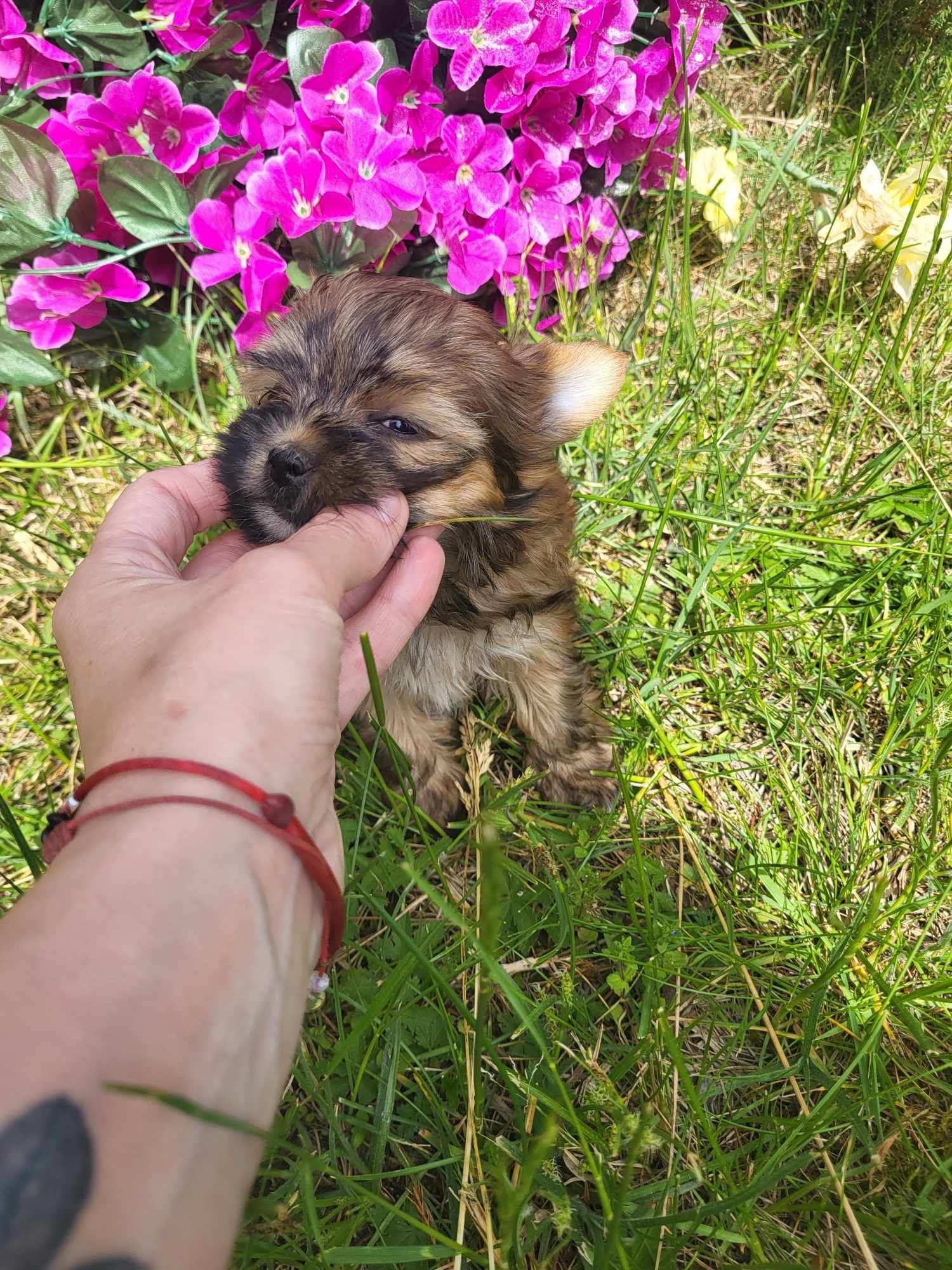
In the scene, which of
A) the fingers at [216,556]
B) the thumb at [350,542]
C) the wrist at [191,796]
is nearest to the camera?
the wrist at [191,796]

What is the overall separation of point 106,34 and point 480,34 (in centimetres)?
115

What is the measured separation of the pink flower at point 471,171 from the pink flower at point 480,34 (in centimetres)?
18

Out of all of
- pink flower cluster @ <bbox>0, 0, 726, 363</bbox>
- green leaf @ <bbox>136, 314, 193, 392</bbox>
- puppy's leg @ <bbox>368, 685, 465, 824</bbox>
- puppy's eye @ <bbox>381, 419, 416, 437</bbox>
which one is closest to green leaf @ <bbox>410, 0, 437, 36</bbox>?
pink flower cluster @ <bbox>0, 0, 726, 363</bbox>

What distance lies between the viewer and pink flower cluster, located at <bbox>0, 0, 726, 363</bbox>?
249 centimetres

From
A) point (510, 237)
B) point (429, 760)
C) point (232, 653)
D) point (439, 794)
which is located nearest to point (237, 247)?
point (510, 237)

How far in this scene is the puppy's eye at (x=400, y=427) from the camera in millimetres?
1790

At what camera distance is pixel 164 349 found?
3004mm

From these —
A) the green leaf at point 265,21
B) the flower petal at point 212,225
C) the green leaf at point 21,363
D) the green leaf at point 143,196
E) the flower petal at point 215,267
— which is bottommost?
the green leaf at point 21,363

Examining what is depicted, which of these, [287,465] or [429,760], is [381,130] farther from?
[429,760]

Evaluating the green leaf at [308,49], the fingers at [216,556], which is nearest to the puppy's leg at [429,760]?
the fingers at [216,556]

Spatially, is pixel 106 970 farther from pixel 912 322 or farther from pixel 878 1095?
pixel 912 322

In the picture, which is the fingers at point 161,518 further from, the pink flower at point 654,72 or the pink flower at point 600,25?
the pink flower at point 654,72

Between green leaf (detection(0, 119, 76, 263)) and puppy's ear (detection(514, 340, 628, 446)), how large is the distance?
161 centimetres

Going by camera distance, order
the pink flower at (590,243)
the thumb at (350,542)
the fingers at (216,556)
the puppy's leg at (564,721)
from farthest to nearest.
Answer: the pink flower at (590,243) < the puppy's leg at (564,721) < the fingers at (216,556) < the thumb at (350,542)
